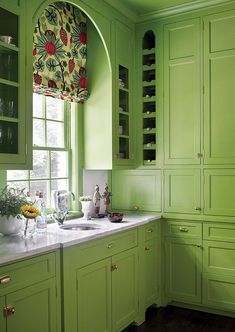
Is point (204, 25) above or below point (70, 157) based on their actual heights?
above

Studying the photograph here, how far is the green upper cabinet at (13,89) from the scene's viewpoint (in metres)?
2.25

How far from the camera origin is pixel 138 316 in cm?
311

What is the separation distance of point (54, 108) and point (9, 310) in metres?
1.86

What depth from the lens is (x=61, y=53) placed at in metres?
3.11

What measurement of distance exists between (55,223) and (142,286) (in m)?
Result: 0.95

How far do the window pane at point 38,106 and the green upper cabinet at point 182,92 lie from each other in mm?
1179

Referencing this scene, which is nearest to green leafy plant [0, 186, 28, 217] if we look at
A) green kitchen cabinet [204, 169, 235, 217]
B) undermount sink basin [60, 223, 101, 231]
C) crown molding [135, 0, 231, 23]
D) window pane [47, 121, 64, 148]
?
undermount sink basin [60, 223, 101, 231]

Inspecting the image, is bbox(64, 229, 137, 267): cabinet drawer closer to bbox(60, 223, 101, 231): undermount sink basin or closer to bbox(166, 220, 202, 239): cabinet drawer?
bbox(60, 223, 101, 231): undermount sink basin

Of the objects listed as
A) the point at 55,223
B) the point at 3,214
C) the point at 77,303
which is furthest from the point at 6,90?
the point at 77,303

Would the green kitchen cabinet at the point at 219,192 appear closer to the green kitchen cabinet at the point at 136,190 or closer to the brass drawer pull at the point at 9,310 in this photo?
the green kitchen cabinet at the point at 136,190

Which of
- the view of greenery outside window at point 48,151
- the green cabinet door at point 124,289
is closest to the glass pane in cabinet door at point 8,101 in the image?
the view of greenery outside window at point 48,151

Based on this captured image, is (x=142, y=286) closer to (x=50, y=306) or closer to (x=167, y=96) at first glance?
(x=50, y=306)

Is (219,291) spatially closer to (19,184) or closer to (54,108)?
(19,184)

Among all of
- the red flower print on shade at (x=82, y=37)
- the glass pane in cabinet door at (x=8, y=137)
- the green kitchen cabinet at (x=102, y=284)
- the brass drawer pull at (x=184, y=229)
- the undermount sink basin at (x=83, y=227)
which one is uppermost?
the red flower print on shade at (x=82, y=37)
